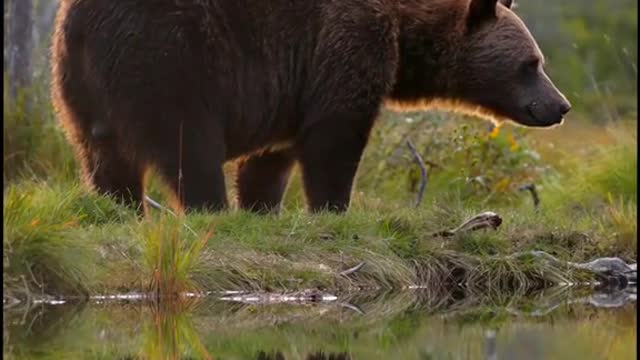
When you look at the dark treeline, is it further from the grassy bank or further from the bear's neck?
the bear's neck

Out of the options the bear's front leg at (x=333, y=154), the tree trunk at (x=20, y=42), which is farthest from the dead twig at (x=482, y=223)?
the tree trunk at (x=20, y=42)

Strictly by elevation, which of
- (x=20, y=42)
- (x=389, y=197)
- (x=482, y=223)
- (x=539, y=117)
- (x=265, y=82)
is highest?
(x=265, y=82)

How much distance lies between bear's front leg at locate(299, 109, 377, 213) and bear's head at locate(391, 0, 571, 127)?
2.88 ft

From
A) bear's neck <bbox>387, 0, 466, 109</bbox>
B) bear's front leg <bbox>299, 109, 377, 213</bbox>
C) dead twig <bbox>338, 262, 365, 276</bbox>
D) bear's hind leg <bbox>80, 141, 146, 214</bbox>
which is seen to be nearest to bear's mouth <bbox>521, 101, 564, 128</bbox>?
bear's neck <bbox>387, 0, 466, 109</bbox>

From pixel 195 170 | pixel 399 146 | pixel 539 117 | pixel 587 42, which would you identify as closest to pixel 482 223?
pixel 539 117

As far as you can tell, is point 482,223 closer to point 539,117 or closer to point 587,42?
point 539,117

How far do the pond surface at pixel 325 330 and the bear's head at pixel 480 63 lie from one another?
2.48 m

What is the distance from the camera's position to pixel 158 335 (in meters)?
9.48

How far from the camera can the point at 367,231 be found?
39.9 feet

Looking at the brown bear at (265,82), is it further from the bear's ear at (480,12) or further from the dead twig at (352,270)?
the dead twig at (352,270)

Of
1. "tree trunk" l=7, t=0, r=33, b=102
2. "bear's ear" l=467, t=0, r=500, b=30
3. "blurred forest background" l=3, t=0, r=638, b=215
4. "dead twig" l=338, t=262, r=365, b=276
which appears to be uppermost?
"bear's ear" l=467, t=0, r=500, b=30

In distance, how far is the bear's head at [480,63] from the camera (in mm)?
13367

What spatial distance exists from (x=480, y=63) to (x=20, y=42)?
17.3 feet

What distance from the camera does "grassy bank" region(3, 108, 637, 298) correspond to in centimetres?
1050
